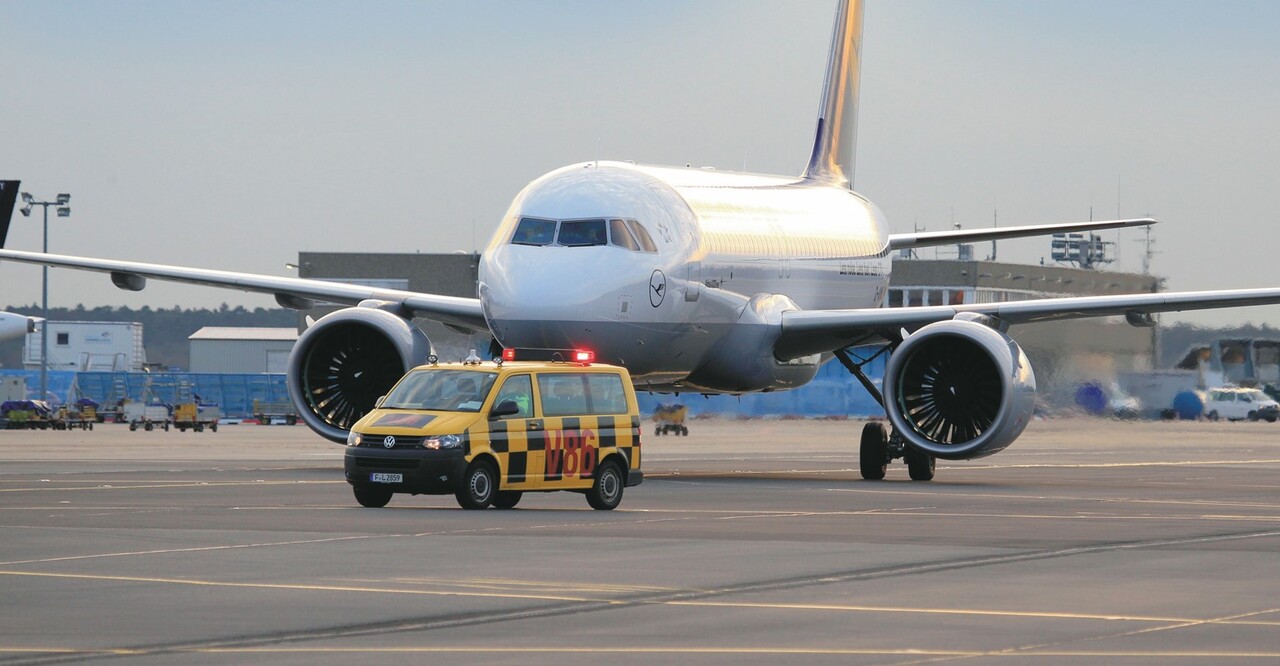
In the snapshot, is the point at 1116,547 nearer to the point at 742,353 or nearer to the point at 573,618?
the point at 573,618

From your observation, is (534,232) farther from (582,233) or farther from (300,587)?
(300,587)

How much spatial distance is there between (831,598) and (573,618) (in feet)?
6.81

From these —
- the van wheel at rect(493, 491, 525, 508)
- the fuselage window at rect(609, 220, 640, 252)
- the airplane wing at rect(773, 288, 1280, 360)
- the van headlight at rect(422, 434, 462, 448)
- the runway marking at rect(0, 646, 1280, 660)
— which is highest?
the fuselage window at rect(609, 220, 640, 252)

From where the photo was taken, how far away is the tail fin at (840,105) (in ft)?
138

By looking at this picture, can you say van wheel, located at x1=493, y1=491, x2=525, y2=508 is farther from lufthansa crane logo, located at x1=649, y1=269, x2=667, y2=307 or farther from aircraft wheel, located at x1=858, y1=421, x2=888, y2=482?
aircraft wheel, located at x1=858, y1=421, x2=888, y2=482

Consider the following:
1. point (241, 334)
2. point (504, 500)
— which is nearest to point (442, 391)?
point (504, 500)

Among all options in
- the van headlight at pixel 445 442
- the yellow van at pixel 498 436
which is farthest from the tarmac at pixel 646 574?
the van headlight at pixel 445 442

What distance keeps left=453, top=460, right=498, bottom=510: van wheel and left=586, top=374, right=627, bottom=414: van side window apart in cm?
188

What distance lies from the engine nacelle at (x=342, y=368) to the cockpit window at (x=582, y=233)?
3.66 meters

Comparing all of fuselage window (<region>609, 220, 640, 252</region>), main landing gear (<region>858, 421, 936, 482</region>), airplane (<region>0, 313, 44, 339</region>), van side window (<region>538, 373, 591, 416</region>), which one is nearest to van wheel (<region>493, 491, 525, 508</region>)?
van side window (<region>538, 373, 591, 416</region>)

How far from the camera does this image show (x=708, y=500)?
2555 cm

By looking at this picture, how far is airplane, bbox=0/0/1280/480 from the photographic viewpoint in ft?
98.0

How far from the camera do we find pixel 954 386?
31891 millimetres

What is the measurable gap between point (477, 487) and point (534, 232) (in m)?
7.84
